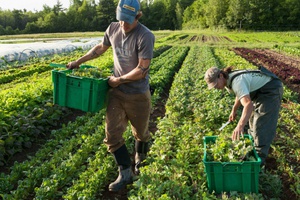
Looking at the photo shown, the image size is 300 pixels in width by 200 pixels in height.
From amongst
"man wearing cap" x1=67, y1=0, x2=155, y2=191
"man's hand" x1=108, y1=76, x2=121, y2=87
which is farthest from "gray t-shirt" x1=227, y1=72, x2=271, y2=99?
"man's hand" x1=108, y1=76, x2=121, y2=87

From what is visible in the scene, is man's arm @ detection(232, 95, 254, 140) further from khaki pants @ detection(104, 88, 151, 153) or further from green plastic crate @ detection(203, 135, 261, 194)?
khaki pants @ detection(104, 88, 151, 153)

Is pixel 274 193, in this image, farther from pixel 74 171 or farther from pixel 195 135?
pixel 74 171

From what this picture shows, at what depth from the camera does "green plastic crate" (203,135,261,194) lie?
3.52 meters

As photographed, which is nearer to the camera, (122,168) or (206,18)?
(122,168)

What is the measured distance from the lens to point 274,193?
4.00 m

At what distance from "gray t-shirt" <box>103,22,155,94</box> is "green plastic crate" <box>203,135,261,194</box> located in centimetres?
127

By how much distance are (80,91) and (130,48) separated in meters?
0.81

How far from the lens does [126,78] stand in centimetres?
379

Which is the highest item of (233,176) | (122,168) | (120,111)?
(120,111)

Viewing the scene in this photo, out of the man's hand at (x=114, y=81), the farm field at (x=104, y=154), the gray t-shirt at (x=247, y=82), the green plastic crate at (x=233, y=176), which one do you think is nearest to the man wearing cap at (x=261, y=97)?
the gray t-shirt at (x=247, y=82)

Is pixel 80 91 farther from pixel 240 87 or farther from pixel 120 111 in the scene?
pixel 240 87

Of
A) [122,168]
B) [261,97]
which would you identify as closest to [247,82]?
Answer: [261,97]

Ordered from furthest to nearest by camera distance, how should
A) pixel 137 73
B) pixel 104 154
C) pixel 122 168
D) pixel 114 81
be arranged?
1. pixel 104 154
2. pixel 122 168
3. pixel 114 81
4. pixel 137 73

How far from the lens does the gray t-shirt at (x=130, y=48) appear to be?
3689mm
